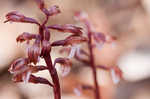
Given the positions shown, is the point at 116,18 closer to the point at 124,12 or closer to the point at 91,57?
the point at 124,12

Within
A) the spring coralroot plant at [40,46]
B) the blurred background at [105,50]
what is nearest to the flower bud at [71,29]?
the spring coralroot plant at [40,46]

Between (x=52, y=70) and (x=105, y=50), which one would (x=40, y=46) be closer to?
(x=52, y=70)

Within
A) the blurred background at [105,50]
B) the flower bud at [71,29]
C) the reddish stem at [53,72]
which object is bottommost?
the blurred background at [105,50]

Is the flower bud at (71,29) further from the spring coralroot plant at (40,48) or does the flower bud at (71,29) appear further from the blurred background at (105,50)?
the blurred background at (105,50)

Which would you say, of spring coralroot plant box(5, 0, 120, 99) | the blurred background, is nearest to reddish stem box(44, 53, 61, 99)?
spring coralroot plant box(5, 0, 120, 99)

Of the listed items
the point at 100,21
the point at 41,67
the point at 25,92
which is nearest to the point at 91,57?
the point at 41,67

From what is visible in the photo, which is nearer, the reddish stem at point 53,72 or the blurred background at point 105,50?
the reddish stem at point 53,72

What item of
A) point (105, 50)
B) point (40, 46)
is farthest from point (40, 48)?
point (105, 50)

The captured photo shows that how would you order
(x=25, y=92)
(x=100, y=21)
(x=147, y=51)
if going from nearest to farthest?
(x=147, y=51) < (x=25, y=92) < (x=100, y=21)
